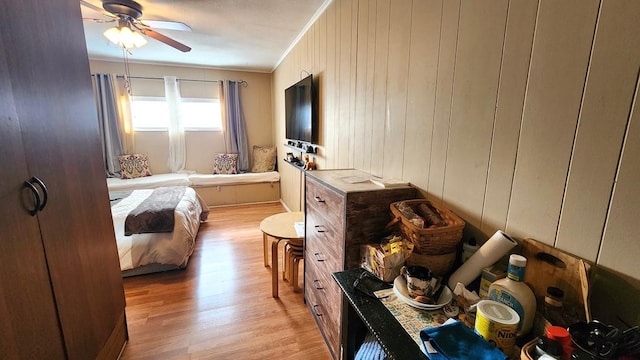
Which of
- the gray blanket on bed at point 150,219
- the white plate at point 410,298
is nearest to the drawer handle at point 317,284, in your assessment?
the white plate at point 410,298

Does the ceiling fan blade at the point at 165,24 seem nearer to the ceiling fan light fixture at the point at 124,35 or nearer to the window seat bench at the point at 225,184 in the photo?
the ceiling fan light fixture at the point at 124,35

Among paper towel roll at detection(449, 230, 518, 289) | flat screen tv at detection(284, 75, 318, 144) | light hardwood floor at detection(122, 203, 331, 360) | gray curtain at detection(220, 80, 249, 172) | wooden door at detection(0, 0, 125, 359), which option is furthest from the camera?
gray curtain at detection(220, 80, 249, 172)

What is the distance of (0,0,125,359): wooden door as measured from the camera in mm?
1002

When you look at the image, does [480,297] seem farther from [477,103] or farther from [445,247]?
[477,103]

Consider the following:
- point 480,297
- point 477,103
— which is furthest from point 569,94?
point 480,297

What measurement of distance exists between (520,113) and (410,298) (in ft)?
2.36

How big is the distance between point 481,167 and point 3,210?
65.8 inches

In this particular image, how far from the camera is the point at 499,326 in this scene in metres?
0.69

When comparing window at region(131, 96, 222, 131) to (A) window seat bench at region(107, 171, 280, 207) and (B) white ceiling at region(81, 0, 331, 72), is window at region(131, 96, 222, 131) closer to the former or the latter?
(B) white ceiling at region(81, 0, 331, 72)

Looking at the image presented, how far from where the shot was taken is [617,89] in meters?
0.66

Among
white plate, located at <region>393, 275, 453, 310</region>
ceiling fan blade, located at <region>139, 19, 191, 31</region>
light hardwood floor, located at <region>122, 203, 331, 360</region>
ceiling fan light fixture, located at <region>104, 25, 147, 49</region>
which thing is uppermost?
ceiling fan blade, located at <region>139, 19, 191, 31</region>

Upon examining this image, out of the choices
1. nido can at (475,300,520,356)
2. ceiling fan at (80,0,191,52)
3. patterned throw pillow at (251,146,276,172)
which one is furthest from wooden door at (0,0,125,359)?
patterned throw pillow at (251,146,276,172)

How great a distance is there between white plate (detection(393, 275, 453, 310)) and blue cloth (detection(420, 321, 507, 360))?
17 cm

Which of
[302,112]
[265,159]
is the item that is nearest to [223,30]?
[302,112]
